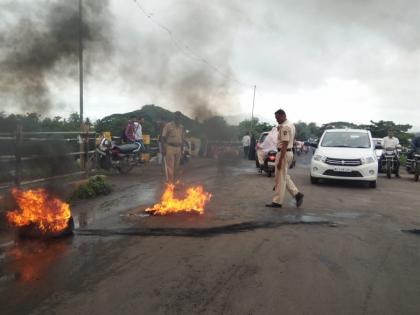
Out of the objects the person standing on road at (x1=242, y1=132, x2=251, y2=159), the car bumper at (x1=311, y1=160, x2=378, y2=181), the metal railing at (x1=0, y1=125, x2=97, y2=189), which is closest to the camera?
the metal railing at (x1=0, y1=125, x2=97, y2=189)

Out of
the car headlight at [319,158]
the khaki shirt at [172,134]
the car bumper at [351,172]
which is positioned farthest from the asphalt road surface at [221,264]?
the car headlight at [319,158]

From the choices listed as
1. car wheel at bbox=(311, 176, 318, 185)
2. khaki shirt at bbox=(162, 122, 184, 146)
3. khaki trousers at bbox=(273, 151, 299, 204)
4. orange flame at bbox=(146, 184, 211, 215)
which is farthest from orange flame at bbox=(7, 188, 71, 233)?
car wheel at bbox=(311, 176, 318, 185)

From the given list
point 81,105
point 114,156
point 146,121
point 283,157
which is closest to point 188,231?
point 283,157

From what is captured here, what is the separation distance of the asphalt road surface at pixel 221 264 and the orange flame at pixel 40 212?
241mm

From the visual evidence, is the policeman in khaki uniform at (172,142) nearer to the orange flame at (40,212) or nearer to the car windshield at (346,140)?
the orange flame at (40,212)

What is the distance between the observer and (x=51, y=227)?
17.4 feet

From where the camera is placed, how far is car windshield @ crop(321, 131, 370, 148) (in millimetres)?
12367

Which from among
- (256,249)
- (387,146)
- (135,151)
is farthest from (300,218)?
(387,146)

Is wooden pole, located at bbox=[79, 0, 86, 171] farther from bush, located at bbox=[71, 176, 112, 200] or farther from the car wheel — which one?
the car wheel

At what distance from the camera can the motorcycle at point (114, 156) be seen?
1320 cm

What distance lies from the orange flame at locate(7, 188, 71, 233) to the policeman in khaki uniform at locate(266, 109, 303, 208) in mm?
3907

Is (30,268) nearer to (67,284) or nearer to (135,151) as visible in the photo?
(67,284)

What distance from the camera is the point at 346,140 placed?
12562mm

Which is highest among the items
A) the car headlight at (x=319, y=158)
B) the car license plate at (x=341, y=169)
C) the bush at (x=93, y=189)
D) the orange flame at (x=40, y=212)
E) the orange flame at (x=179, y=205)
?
the car headlight at (x=319, y=158)
